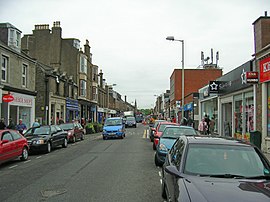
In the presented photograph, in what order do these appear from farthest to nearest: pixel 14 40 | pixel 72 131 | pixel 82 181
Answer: pixel 14 40, pixel 72 131, pixel 82 181

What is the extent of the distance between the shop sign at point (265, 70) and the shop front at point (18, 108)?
1657 cm

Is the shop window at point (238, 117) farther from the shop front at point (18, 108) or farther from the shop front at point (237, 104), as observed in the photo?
the shop front at point (18, 108)

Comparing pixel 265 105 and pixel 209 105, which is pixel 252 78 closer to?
pixel 265 105

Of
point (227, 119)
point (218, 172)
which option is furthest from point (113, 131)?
point (218, 172)

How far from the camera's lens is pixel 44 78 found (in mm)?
32156

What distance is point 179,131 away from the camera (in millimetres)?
12148

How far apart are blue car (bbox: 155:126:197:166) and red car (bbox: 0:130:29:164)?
18.6 ft

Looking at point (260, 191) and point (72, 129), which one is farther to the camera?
point (72, 129)

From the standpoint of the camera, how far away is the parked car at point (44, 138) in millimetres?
15445

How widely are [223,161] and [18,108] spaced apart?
77.3 ft

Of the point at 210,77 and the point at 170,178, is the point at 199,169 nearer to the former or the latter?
the point at 170,178

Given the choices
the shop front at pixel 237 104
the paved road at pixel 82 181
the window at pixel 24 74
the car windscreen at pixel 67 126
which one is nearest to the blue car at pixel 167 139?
the paved road at pixel 82 181

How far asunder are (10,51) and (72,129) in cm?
775

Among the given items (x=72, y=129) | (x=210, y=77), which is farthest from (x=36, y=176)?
(x=210, y=77)
